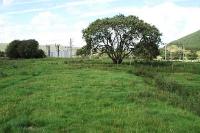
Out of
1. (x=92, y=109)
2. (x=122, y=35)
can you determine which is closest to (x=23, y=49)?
(x=122, y=35)

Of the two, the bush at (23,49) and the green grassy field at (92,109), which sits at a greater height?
the bush at (23,49)

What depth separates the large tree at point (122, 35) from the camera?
→ 63.6 m

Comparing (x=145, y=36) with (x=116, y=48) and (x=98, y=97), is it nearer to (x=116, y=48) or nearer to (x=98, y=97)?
(x=116, y=48)

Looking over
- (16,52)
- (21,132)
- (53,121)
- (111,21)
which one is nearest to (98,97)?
(53,121)

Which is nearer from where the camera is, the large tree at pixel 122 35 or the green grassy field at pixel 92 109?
the green grassy field at pixel 92 109

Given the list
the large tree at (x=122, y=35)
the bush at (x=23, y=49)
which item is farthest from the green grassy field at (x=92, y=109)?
the bush at (x=23, y=49)

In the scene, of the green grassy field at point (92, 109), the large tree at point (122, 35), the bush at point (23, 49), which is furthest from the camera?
the bush at point (23, 49)

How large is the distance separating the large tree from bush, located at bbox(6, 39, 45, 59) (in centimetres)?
3109

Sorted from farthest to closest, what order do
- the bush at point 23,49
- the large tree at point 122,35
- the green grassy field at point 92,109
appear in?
the bush at point 23,49 < the large tree at point 122,35 < the green grassy field at point 92,109

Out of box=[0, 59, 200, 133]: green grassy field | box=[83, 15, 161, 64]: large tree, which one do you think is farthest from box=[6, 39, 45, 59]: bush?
box=[0, 59, 200, 133]: green grassy field

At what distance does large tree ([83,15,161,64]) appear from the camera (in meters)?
63.6

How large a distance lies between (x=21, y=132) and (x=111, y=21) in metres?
48.3

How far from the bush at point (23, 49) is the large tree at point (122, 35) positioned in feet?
102

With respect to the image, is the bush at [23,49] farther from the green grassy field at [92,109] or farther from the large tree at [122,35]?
the green grassy field at [92,109]
